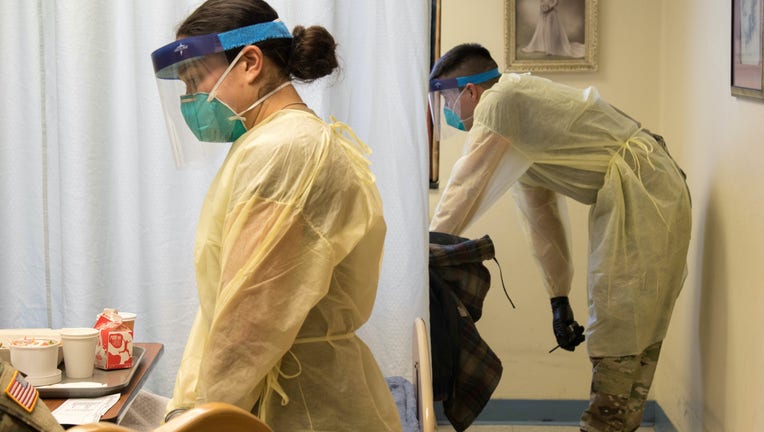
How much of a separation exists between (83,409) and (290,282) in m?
0.44

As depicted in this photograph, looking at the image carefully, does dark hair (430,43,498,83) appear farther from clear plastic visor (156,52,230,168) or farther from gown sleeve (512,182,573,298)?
clear plastic visor (156,52,230,168)

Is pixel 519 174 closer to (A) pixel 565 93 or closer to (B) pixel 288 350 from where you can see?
(A) pixel 565 93

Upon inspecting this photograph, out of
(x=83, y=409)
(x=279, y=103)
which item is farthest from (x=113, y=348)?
(x=279, y=103)

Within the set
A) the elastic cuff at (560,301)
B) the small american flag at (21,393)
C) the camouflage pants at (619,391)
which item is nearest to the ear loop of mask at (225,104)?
the small american flag at (21,393)

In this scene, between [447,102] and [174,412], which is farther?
[447,102]

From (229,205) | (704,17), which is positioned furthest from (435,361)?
(704,17)

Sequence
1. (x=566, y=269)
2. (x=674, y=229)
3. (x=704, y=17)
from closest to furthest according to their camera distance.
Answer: (x=674, y=229), (x=704, y=17), (x=566, y=269)

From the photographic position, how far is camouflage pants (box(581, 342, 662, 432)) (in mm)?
2793

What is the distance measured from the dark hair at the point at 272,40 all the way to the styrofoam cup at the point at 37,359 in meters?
0.59

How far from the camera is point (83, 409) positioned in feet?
5.03

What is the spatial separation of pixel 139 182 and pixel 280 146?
1.09 meters

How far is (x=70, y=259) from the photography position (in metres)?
2.36

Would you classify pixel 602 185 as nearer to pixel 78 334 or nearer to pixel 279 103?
pixel 279 103

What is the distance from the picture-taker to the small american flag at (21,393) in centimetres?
101
